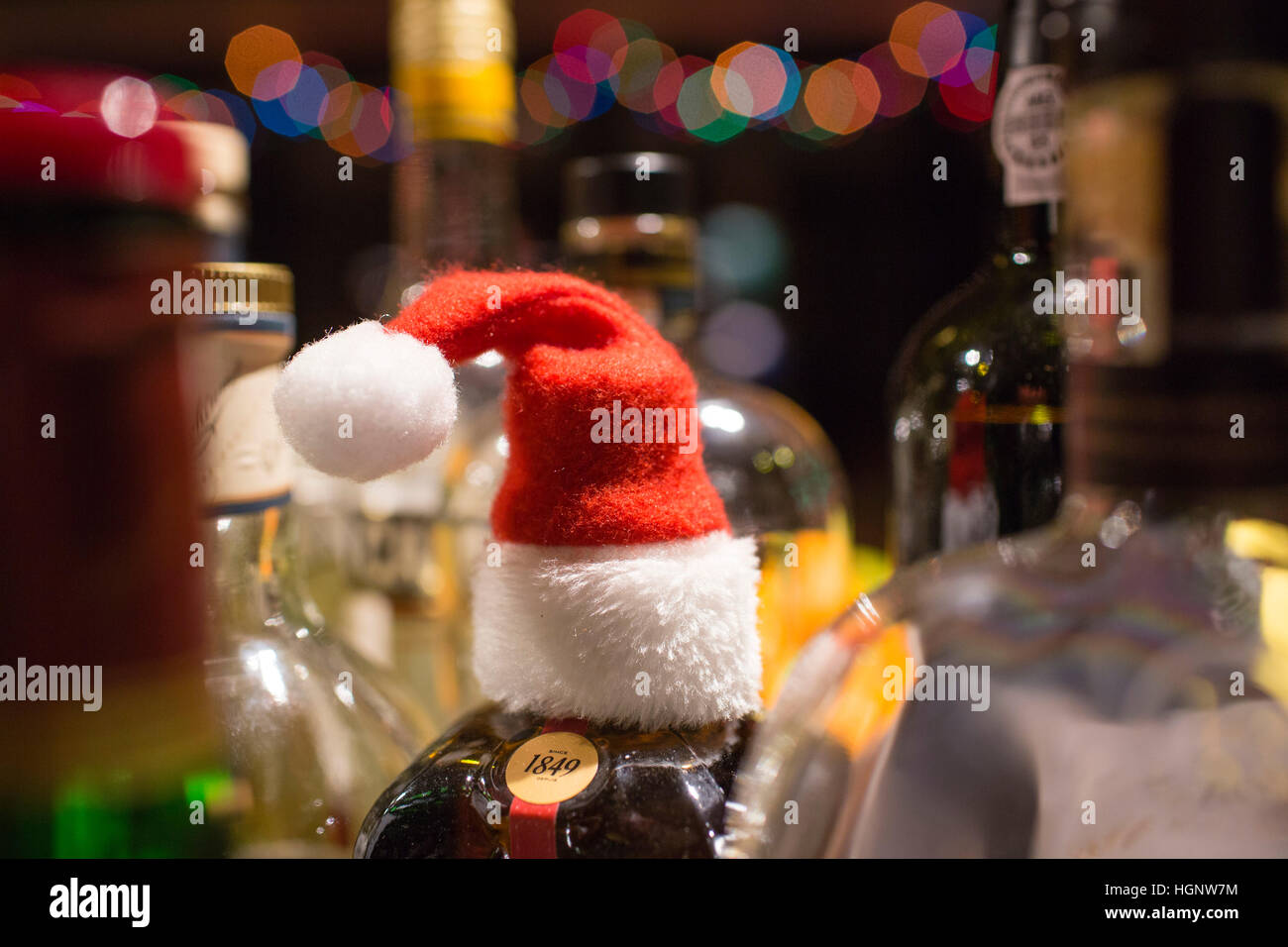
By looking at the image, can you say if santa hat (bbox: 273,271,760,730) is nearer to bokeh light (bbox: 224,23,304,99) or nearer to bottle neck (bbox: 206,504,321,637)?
bottle neck (bbox: 206,504,321,637)

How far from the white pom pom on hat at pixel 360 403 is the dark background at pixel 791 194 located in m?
0.83

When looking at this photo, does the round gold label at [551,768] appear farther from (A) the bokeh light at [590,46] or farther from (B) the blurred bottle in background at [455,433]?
(A) the bokeh light at [590,46]

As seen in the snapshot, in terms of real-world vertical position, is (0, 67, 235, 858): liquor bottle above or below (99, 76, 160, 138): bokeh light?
below

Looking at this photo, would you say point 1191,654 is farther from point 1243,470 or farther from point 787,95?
point 787,95

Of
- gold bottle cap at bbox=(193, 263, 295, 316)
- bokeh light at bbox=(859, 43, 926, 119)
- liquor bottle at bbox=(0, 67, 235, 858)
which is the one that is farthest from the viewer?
bokeh light at bbox=(859, 43, 926, 119)

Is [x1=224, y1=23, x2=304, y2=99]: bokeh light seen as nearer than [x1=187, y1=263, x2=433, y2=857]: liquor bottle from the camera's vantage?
No

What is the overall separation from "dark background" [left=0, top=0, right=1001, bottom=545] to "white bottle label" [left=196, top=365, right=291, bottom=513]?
0.75 meters

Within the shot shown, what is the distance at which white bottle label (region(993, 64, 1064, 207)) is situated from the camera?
1.42 ft

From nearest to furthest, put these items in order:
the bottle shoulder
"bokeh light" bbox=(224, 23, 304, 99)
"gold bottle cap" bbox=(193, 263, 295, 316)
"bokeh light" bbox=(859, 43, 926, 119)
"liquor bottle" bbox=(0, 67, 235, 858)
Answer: "liquor bottle" bbox=(0, 67, 235, 858)
"gold bottle cap" bbox=(193, 263, 295, 316)
the bottle shoulder
"bokeh light" bbox=(224, 23, 304, 99)
"bokeh light" bbox=(859, 43, 926, 119)

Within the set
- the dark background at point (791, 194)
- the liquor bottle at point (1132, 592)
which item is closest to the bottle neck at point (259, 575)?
the liquor bottle at point (1132, 592)

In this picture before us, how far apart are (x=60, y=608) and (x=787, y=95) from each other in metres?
1.15

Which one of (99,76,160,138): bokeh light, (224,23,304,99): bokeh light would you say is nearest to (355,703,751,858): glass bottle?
(99,76,160,138): bokeh light

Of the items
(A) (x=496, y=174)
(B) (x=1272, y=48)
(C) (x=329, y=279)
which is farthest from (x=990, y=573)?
(C) (x=329, y=279)

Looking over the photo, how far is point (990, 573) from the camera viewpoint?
13.0 inches
